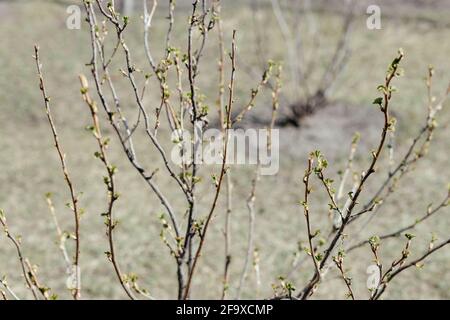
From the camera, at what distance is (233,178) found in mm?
6734

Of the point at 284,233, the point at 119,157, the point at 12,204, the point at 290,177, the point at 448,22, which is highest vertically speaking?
the point at 448,22

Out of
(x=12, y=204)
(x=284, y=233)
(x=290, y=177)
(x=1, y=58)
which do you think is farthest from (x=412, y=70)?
(x=1, y=58)

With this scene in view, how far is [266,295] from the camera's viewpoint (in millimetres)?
4898

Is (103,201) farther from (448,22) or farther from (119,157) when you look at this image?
(448,22)

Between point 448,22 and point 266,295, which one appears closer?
point 266,295

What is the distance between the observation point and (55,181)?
22.1ft

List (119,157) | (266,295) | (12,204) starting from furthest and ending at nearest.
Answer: (119,157)
(12,204)
(266,295)

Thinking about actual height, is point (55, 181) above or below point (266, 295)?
above

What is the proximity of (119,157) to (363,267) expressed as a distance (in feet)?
11.3

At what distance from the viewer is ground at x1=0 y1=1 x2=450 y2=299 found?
522 centimetres

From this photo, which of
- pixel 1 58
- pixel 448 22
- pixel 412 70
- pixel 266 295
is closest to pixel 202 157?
pixel 266 295

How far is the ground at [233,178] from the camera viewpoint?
5.22 metres
